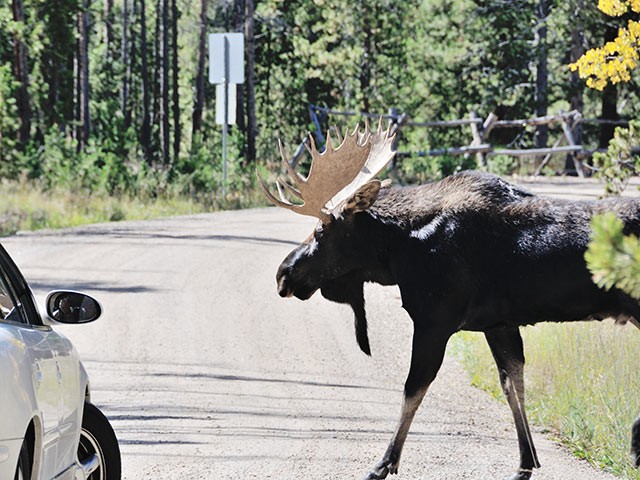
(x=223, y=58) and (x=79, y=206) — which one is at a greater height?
(x=223, y=58)

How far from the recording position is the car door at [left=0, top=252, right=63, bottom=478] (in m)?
Result: 4.98

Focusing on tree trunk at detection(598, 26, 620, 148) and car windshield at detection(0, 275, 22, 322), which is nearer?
car windshield at detection(0, 275, 22, 322)

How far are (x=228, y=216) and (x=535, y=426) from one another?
17.1m

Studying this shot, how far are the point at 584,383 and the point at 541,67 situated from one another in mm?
33675

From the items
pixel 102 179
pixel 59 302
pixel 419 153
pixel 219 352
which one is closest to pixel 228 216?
pixel 102 179

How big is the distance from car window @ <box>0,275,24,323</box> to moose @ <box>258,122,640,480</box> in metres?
2.66

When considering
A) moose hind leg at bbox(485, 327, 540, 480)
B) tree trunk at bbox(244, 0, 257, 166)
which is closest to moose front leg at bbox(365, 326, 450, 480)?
moose hind leg at bbox(485, 327, 540, 480)

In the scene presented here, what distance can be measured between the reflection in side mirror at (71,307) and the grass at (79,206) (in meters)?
16.6

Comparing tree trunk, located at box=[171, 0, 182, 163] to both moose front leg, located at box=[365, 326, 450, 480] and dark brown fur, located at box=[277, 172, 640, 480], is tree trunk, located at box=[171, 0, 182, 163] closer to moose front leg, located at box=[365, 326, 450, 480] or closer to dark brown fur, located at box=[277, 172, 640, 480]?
dark brown fur, located at box=[277, 172, 640, 480]

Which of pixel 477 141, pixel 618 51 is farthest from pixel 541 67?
pixel 618 51

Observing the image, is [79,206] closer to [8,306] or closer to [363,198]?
[363,198]

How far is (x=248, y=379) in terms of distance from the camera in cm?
1128

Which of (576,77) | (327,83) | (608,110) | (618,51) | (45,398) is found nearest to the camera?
(45,398)

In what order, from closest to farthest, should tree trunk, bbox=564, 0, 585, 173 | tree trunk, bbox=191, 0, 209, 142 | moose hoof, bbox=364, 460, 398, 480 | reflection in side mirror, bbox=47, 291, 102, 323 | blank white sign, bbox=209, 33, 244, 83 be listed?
1. reflection in side mirror, bbox=47, 291, 102, 323
2. moose hoof, bbox=364, 460, 398, 480
3. blank white sign, bbox=209, 33, 244, 83
4. tree trunk, bbox=564, 0, 585, 173
5. tree trunk, bbox=191, 0, 209, 142
